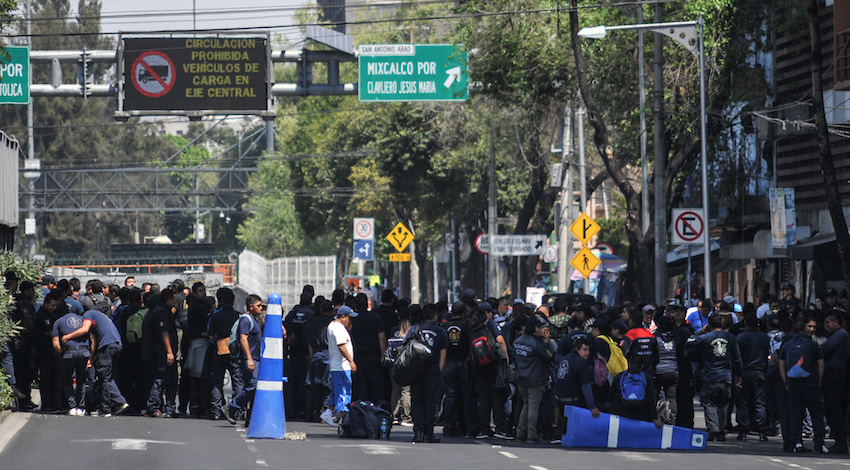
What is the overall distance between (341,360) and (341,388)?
386mm

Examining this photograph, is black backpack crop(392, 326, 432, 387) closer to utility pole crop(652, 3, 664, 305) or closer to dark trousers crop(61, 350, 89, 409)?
dark trousers crop(61, 350, 89, 409)

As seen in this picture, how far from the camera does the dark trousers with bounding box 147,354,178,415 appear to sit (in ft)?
61.9

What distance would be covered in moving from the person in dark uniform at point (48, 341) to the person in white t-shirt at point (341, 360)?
4143 millimetres

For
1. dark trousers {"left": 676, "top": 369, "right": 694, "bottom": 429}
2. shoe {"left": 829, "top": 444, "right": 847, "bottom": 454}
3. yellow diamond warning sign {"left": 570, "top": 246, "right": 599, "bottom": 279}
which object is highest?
yellow diamond warning sign {"left": 570, "top": 246, "right": 599, "bottom": 279}

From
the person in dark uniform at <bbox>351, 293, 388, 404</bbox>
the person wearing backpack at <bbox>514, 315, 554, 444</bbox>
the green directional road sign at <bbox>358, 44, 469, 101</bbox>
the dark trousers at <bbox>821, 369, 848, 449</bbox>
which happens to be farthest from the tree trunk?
the green directional road sign at <bbox>358, 44, 469, 101</bbox>

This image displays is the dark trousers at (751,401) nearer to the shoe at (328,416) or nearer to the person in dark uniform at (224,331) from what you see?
the shoe at (328,416)

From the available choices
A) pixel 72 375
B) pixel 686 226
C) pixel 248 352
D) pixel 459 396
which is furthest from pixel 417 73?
pixel 248 352

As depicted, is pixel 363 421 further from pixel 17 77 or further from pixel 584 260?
pixel 17 77

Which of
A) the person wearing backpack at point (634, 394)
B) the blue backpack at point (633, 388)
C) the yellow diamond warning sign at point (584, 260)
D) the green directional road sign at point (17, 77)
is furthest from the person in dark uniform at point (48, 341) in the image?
the yellow diamond warning sign at point (584, 260)

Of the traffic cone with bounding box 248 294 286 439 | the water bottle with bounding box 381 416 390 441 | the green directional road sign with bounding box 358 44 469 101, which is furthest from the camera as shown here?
the green directional road sign with bounding box 358 44 469 101

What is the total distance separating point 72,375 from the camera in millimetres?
18906

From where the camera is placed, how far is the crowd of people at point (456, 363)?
16.3m

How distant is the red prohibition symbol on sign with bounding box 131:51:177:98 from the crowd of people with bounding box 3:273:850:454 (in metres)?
10.1

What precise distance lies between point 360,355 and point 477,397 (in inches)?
63.3
